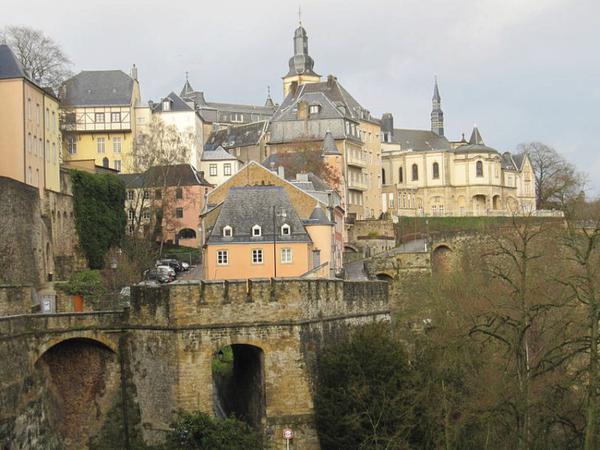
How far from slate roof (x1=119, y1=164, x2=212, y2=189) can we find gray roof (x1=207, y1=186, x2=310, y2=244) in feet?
57.7

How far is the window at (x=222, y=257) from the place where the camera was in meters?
50.7

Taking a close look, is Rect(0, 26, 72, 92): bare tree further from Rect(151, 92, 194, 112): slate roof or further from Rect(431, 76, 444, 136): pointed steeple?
Rect(431, 76, 444, 136): pointed steeple

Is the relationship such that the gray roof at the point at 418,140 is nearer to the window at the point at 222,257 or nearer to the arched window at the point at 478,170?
the arched window at the point at 478,170

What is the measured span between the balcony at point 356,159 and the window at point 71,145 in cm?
2180

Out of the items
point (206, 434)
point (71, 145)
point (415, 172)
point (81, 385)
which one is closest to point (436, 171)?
point (415, 172)

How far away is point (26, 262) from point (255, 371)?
61.1ft

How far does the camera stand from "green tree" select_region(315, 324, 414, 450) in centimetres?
2781

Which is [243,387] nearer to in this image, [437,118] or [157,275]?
[157,275]

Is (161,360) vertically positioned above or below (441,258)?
below

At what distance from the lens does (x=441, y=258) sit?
73.1 m

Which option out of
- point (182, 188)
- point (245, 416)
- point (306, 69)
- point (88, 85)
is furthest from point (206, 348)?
point (306, 69)

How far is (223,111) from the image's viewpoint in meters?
140

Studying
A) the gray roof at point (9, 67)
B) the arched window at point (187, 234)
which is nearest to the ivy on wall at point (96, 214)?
the gray roof at point (9, 67)

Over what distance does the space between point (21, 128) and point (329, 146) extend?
37348 millimetres
